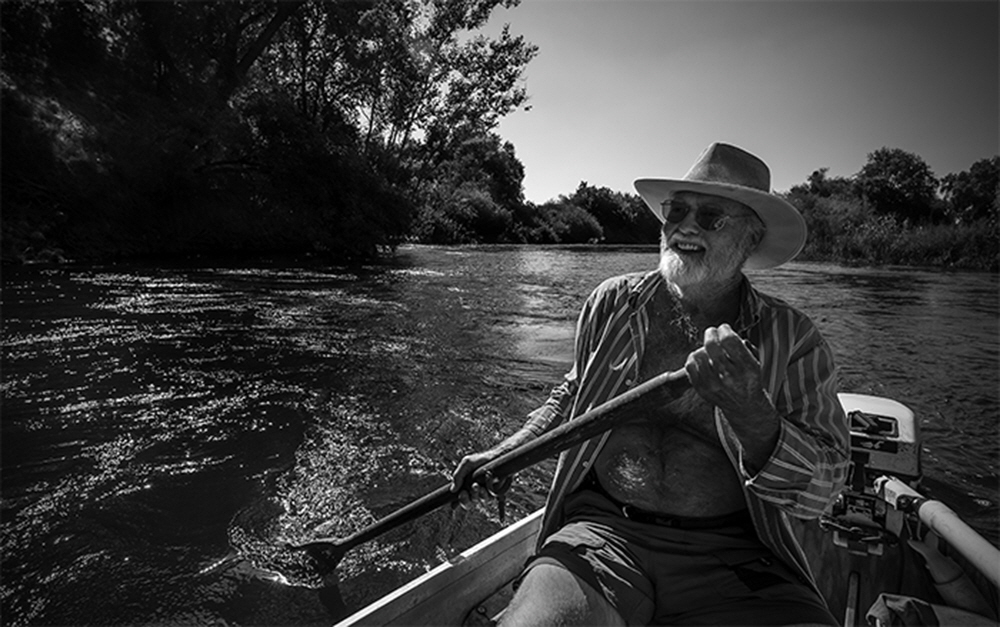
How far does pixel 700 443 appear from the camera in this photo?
2.07 m

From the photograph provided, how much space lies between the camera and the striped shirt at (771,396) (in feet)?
5.70

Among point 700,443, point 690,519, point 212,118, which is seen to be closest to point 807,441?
point 700,443

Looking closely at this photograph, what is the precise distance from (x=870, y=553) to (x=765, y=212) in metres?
1.73

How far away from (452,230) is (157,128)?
22862 millimetres

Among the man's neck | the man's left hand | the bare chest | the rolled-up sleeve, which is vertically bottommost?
the bare chest

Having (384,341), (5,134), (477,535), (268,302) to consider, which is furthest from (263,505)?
(5,134)

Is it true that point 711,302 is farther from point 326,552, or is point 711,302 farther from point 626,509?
point 326,552

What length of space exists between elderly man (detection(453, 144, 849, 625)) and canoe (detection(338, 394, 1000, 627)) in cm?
44

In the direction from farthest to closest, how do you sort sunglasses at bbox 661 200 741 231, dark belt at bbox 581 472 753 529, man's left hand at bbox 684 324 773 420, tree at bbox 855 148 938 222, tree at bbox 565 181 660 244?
tree at bbox 565 181 660 244 < tree at bbox 855 148 938 222 < sunglasses at bbox 661 200 741 231 < dark belt at bbox 581 472 753 529 < man's left hand at bbox 684 324 773 420

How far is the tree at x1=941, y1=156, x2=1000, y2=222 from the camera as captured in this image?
49.0 metres

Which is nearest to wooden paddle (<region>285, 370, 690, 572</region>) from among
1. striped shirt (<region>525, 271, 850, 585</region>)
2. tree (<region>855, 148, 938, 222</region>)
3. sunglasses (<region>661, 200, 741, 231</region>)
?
striped shirt (<region>525, 271, 850, 585</region>)

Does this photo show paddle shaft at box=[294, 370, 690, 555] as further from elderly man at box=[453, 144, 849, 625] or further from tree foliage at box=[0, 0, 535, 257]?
tree foliage at box=[0, 0, 535, 257]

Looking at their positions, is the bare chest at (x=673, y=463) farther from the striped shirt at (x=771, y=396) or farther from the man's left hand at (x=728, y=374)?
the man's left hand at (x=728, y=374)

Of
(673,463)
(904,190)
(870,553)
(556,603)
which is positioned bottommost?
(870,553)
